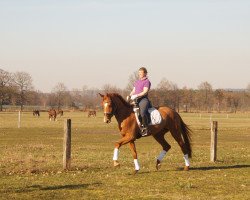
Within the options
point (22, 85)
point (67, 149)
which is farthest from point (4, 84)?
point (67, 149)

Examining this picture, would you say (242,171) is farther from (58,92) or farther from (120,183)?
(58,92)

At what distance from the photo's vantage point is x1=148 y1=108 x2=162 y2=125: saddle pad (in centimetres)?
1505

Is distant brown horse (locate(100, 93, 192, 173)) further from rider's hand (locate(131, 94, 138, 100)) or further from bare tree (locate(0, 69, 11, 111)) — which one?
bare tree (locate(0, 69, 11, 111))

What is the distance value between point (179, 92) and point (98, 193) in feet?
478

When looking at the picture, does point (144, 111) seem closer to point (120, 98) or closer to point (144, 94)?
point (144, 94)

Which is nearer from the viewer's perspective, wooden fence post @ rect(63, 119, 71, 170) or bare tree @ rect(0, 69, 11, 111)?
wooden fence post @ rect(63, 119, 71, 170)

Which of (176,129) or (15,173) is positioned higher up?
(176,129)

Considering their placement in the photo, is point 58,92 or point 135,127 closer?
point 135,127

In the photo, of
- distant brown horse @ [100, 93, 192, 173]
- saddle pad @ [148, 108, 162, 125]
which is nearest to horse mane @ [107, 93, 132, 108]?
distant brown horse @ [100, 93, 192, 173]

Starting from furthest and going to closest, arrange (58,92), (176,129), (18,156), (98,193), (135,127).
A: (58,92)
(18,156)
(176,129)
(135,127)
(98,193)

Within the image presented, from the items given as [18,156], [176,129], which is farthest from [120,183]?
[18,156]

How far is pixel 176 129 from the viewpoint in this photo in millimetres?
16000

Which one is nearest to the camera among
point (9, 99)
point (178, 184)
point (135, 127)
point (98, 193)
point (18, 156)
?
point (98, 193)

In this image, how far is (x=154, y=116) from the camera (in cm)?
1510
